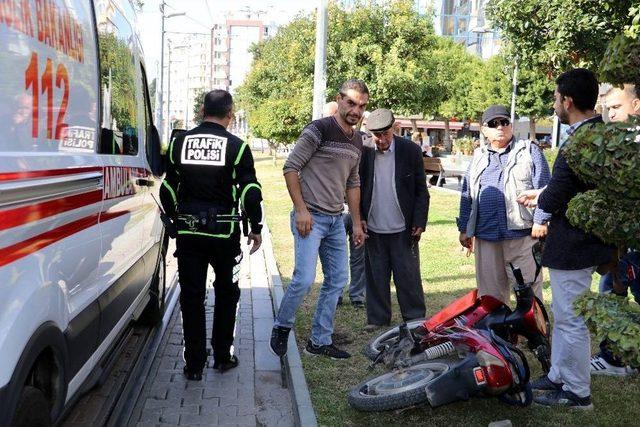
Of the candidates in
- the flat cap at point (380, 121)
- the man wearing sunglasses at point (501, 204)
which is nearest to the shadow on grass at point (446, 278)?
the man wearing sunglasses at point (501, 204)

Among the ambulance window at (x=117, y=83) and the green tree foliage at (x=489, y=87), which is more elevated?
the green tree foliage at (x=489, y=87)

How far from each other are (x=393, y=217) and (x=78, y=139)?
3.20 metres

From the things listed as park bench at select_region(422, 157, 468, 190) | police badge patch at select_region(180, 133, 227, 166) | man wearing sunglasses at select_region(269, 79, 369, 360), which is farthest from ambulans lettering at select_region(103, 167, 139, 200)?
park bench at select_region(422, 157, 468, 190)

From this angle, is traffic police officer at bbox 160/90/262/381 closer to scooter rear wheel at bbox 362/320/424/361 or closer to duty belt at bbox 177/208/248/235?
duty belt at bbox 177/208/248/235

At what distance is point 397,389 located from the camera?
4.18 meters

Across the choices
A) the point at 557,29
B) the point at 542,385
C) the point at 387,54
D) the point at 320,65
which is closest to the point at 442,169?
the point at 387,54

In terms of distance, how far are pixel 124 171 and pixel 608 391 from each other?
3.40 meters

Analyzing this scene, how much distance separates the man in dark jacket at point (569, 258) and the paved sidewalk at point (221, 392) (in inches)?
65.9

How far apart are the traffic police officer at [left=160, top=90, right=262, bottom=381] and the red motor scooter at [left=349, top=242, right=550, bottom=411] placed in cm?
120

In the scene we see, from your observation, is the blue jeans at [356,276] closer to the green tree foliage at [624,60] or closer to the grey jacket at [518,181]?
the grey jacket at [518,181]

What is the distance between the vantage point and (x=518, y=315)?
15.1ft

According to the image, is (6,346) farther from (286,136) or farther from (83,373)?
(286,136)

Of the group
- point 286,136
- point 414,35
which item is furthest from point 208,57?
point 414,35

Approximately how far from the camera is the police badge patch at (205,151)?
4.70 metres
